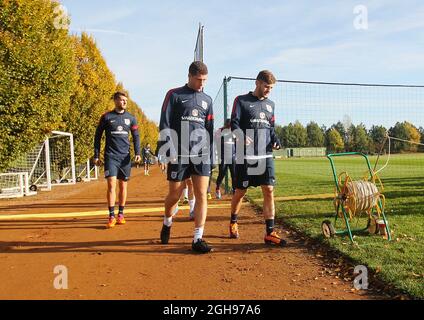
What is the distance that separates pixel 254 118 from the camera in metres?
5.57

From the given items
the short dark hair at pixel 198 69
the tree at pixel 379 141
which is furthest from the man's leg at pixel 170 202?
the tree at pixel 379 141

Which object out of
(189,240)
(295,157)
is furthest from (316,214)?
(295,157)

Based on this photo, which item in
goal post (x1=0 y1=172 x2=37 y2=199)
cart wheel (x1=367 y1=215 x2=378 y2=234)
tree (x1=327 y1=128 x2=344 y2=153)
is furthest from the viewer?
tree (x1=327 y1=128 x2=344 y2=153)

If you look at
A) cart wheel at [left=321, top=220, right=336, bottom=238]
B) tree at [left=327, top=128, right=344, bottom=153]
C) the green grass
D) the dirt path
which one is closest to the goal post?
the dirt path

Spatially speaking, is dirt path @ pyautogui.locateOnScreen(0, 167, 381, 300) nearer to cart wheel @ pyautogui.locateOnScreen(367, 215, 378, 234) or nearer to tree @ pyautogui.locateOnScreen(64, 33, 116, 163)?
cart wheel @ pyautogui.locateOnScreen(367, 215, 378, 234)

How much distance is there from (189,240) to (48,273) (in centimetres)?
211

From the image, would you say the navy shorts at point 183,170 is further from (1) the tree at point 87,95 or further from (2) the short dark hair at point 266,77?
(1) the tree at point 87,95

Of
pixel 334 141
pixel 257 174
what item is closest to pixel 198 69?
pixel 257 174

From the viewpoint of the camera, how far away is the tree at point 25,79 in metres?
13.1

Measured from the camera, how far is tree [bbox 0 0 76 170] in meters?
13.1

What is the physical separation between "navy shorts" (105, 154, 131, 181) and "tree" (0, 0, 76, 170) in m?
7.70

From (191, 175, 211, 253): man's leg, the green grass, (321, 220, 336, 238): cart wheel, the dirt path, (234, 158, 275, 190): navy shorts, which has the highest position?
(234, 158, 275, 190): navy shorts

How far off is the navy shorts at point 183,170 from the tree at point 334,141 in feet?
106

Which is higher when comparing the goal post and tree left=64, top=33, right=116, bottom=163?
tree left=64, top=33, right=116, bottom=163
